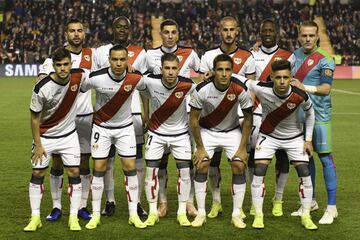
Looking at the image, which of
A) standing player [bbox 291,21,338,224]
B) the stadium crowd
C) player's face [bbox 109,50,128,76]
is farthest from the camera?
the stadium crowd

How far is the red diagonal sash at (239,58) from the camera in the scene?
8016mm

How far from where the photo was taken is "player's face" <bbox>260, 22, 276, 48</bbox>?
317 inches

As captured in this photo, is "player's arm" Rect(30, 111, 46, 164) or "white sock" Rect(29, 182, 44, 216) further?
"white sock" Rect(29, 182, 44, 216)

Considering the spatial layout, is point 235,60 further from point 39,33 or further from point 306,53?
point 39,33

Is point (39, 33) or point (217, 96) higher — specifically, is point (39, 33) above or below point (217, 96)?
above

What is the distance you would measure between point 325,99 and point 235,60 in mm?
1148

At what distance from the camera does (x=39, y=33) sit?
37344 mm

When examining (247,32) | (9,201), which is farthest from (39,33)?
(9,201)

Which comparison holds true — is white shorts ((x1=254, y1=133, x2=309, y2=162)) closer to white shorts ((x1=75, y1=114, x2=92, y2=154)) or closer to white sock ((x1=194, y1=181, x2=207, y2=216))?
white sock ((x1=194, y1=181, x2=207, y2=216))

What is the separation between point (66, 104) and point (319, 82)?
2894 millimetres

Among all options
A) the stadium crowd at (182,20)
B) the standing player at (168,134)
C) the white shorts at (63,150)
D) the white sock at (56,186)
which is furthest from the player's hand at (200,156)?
the stadium crowd at (182,20)

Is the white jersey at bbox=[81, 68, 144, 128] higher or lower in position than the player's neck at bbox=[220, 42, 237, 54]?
lower

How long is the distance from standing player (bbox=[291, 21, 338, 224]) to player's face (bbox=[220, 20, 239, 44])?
0.76 metres

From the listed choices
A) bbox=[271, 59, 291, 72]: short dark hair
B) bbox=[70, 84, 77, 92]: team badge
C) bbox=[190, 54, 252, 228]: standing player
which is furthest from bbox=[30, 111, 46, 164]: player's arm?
bbox=[271, 59, 291, 72]: short dark hair
